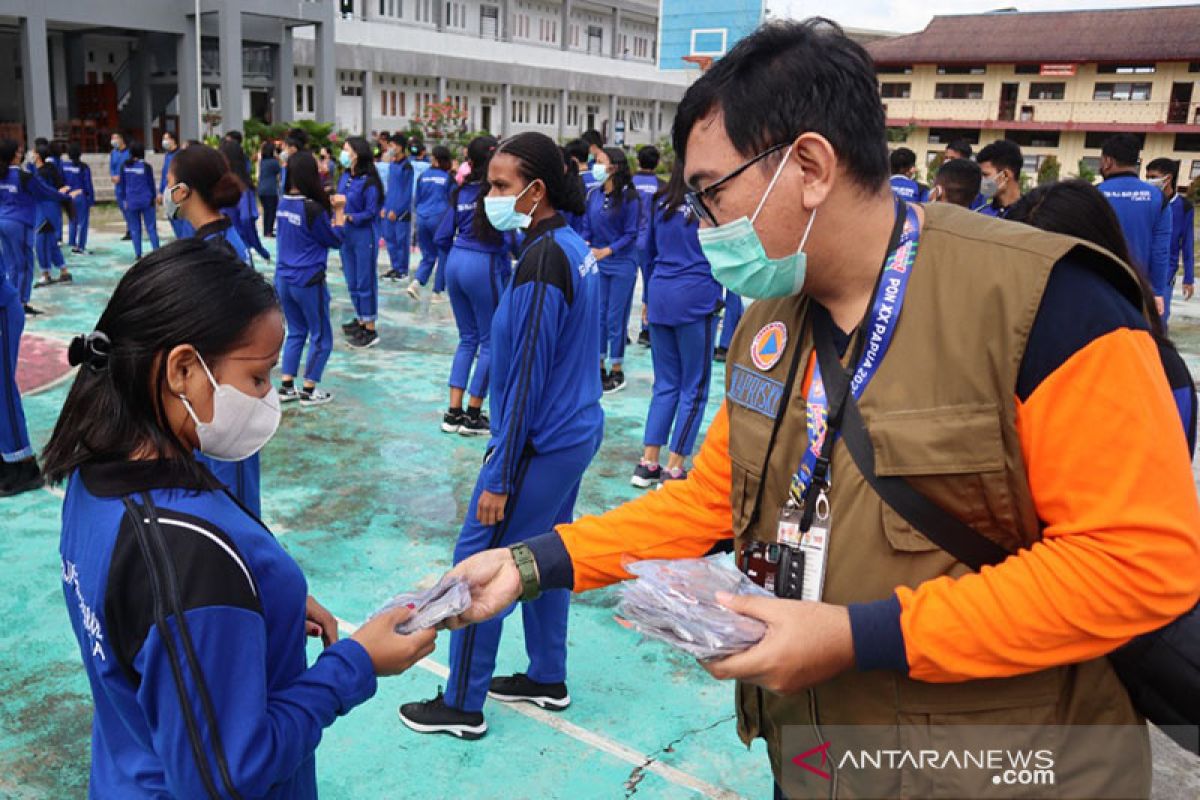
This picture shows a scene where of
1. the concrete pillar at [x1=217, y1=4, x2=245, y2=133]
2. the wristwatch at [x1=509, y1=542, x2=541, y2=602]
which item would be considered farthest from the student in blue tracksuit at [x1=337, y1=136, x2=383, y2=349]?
the concrete pillar at [x1=217, y1=4, x2=245, y2=133]

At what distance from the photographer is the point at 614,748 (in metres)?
3.24

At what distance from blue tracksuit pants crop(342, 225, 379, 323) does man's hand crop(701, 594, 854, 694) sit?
843 centimetres

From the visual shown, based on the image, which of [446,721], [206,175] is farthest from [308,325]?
[446,721]

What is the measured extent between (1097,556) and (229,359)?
144 cm

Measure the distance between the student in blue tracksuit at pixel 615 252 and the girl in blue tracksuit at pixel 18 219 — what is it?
18.4 ft

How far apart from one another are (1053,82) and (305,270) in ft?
136

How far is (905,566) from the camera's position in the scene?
1.38 metres

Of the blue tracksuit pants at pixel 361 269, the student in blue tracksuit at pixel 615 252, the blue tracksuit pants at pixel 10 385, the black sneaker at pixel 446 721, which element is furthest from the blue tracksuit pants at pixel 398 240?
the black sneaker at pixel 446 721

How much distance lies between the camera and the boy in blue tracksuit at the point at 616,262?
8.28 meters

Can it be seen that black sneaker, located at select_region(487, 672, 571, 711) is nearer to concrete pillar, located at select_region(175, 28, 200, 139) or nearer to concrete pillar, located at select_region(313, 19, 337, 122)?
concrete pillar, located at select_region(175, 28, 200, 139)

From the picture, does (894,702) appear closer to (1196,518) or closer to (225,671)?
(1196,518)

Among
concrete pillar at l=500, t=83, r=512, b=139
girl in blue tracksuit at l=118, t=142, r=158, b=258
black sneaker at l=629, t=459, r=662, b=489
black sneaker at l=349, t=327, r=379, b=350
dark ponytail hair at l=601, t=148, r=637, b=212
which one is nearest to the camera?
black sneaker at l=629, t=459, r=662, b=489

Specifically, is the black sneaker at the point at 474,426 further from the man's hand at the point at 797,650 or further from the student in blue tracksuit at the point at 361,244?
the man's hand at the point at 797,650

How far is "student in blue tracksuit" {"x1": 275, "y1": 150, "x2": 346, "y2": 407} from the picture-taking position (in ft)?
23.4
